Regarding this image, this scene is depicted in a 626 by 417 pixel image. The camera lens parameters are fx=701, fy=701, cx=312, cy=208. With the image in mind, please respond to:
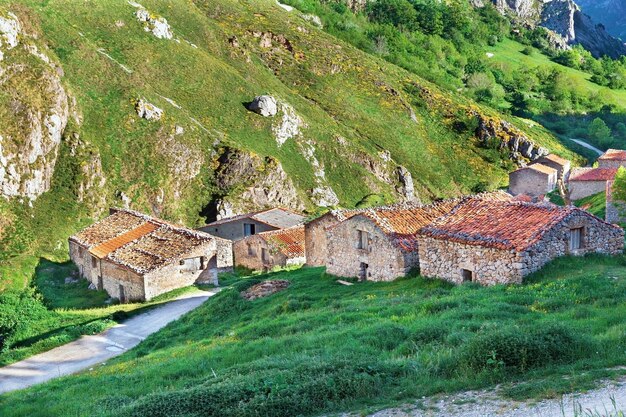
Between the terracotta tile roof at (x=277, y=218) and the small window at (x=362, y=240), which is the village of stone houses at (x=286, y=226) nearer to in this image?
the small window at (x=362, y=240)

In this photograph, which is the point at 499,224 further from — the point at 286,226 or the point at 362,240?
the point at 286,226

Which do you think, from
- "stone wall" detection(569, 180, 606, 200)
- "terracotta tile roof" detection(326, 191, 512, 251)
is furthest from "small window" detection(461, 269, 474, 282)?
"stone wall" detection(569, 180, 606, 200)


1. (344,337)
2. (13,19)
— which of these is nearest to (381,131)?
Result: (13,19)

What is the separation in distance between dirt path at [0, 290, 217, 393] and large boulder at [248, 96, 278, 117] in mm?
49214

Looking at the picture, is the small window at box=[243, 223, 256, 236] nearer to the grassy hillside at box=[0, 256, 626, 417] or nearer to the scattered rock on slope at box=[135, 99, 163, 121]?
the scattered rock on slope at box=[135, 99, 163, 121]

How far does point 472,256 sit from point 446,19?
169 meters

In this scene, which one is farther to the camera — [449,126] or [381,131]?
[449,126]

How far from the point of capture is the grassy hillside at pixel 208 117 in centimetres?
6469

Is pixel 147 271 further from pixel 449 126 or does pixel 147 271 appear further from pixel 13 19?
pixel 449 126

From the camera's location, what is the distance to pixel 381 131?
316 ft

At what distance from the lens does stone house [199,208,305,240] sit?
187 ft

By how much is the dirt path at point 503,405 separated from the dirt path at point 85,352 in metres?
19.4

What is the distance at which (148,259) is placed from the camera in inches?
1654

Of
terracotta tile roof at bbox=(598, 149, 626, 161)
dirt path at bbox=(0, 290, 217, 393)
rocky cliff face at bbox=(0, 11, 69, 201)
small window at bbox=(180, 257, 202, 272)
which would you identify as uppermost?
rocky cliff face at bbox=(0, 11, 69, 201)
